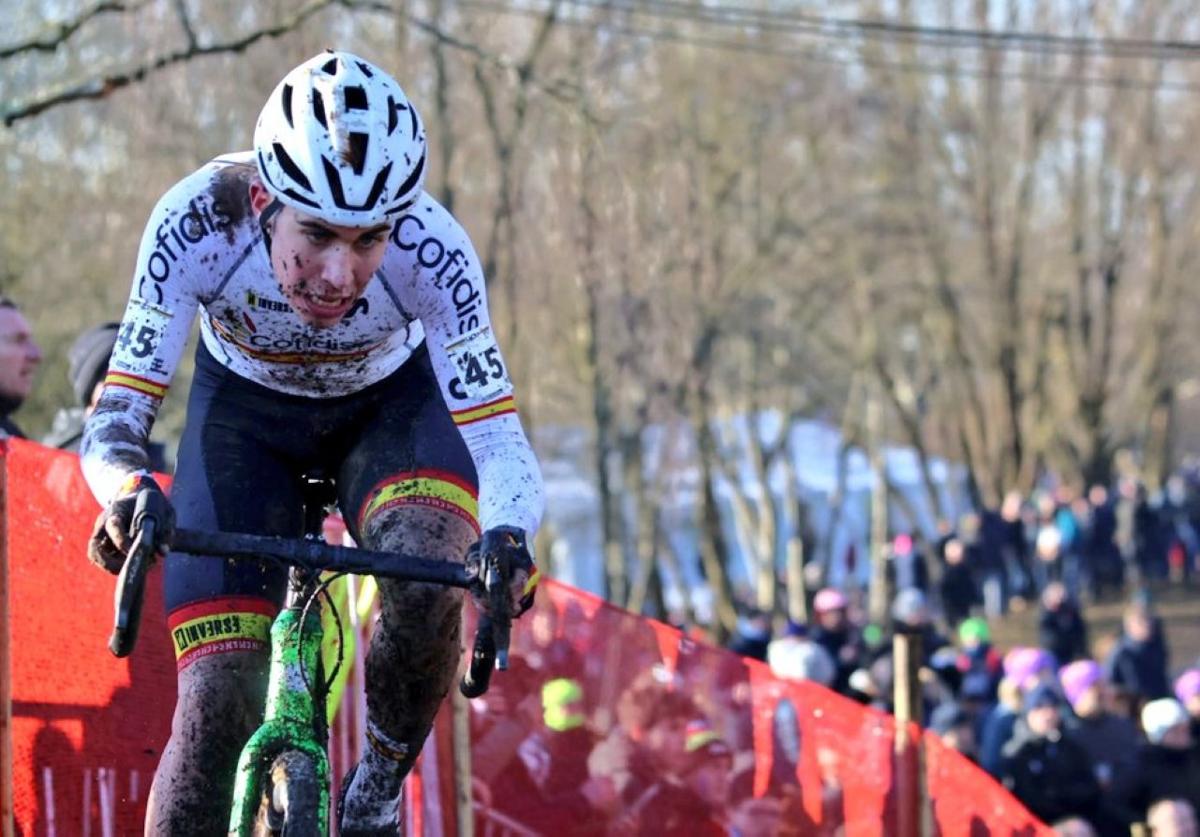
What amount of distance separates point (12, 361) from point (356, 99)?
3.26 m

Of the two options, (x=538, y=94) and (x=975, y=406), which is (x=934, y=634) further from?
(x=975, y=406)

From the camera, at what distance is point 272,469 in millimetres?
4984

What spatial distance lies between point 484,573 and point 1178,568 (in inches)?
1226

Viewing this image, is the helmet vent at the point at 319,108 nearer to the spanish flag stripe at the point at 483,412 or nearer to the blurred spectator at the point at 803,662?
the spanish flag stripe at the point at 483,412

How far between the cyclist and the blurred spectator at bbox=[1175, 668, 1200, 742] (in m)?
6.79

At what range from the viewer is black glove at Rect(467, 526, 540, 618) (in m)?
4.19

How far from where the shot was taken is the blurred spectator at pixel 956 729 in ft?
33.2

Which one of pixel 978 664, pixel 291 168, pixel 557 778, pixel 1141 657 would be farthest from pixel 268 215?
pixel 1141 657

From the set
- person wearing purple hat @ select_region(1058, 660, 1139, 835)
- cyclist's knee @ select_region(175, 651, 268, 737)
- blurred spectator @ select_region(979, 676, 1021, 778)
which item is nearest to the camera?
cyclist's knee @ select_region(175, 651, 268, 737)

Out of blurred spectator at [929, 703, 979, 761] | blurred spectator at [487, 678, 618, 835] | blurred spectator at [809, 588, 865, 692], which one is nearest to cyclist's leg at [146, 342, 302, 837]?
blurred spectator at [487, 678, 618, 835]

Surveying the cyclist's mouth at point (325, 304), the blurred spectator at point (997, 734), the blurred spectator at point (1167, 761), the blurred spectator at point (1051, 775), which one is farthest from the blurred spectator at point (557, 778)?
the blurred spectator at point (1167, 761)

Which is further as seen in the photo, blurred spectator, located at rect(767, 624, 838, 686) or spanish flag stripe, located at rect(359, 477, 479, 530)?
blurred spectator, located at rect(767, 624, 838, 686)

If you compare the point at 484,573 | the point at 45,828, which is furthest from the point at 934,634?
the point at 484,573

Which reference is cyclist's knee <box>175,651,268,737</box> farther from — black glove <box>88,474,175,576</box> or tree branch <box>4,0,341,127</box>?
tree branch <box>4,0,341,127</box>
